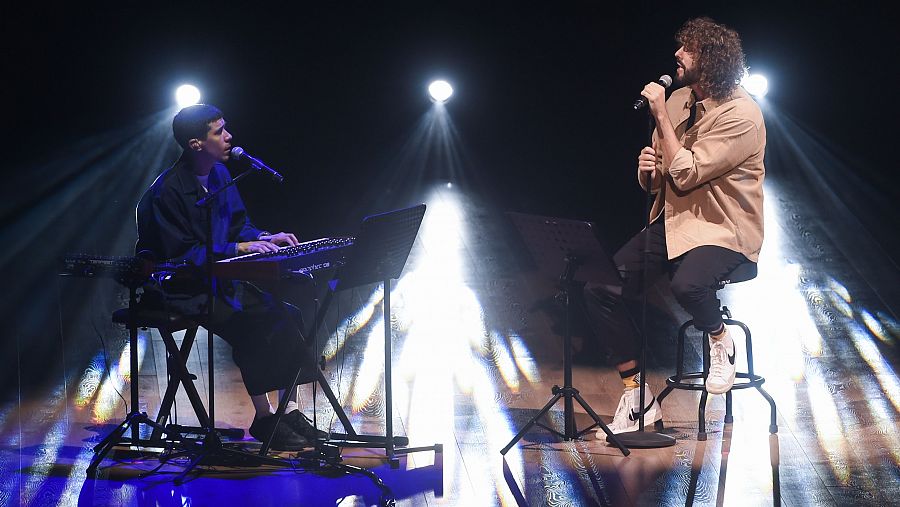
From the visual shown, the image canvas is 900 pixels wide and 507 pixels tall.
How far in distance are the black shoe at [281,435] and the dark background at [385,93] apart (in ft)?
9.93

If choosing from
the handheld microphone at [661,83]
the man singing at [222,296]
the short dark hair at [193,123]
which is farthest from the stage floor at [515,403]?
the handheld microphone at [661,83]

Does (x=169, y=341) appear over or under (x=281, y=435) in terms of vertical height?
over

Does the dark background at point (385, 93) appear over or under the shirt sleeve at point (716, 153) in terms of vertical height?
over

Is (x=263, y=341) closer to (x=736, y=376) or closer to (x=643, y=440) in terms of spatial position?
(x=643, y=440)

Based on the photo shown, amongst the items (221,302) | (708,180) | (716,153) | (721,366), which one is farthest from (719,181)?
(221,302)

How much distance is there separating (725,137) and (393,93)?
4656mm

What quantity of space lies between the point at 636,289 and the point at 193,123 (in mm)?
1890

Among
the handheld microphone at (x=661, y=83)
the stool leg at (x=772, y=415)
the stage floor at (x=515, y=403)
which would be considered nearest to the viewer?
the stage floor at (x=515, y=403)

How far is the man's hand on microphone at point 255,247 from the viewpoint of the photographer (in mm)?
4457

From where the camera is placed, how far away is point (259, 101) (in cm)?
838

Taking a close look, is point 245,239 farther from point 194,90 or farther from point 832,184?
point 832,184

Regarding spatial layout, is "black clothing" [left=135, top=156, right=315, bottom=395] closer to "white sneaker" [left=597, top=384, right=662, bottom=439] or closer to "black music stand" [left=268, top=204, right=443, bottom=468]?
"black music stand" [left=268, top=204, right=443, bottom=468]

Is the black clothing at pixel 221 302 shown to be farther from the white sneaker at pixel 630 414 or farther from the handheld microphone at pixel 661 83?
the handheld microphone at pixel 661 83

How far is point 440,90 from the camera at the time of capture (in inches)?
341
